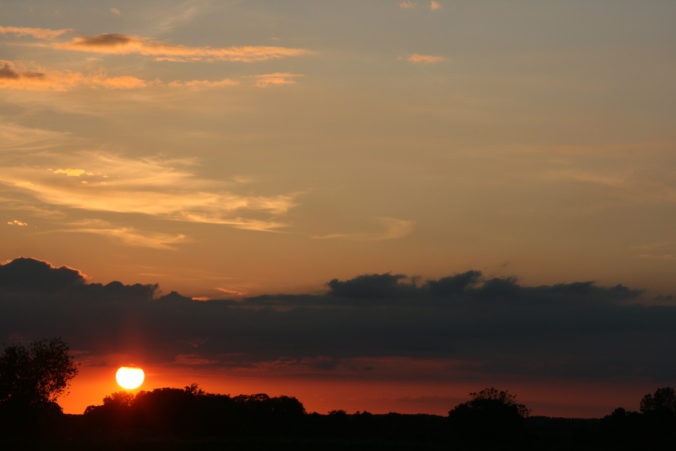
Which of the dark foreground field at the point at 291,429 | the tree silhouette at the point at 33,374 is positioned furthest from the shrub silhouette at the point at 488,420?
the tree silhouette at the point at 33,374

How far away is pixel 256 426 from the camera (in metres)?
189

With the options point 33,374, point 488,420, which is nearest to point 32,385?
point 33,374

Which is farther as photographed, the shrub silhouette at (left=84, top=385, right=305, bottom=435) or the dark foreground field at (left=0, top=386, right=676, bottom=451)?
the shrub silhouette at (left=84, top=385, right=305, bottom=435)

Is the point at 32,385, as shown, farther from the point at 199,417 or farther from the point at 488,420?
the point at 488,420

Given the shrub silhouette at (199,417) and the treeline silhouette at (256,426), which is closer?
the treeline silhouette at (256,426)

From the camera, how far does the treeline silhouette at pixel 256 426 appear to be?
16150cm

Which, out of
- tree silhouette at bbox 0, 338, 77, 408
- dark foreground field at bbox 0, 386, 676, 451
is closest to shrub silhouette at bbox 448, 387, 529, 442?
dark foreground field at bbox 0, 386, 676, 451

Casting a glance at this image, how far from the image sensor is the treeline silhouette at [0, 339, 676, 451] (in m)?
162

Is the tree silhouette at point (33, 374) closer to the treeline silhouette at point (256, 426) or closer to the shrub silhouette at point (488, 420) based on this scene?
the treeline silhouette at point (256, 426)

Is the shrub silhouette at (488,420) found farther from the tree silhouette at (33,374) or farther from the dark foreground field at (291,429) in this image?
the tree silhouette at (33,374)

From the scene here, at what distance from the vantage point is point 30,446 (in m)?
150

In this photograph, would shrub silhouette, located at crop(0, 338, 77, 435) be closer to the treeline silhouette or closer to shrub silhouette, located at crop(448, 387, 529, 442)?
the treeline silhouette

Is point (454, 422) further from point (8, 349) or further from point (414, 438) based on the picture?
point (8, 349)

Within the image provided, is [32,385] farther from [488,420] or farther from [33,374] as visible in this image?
[488,420]
